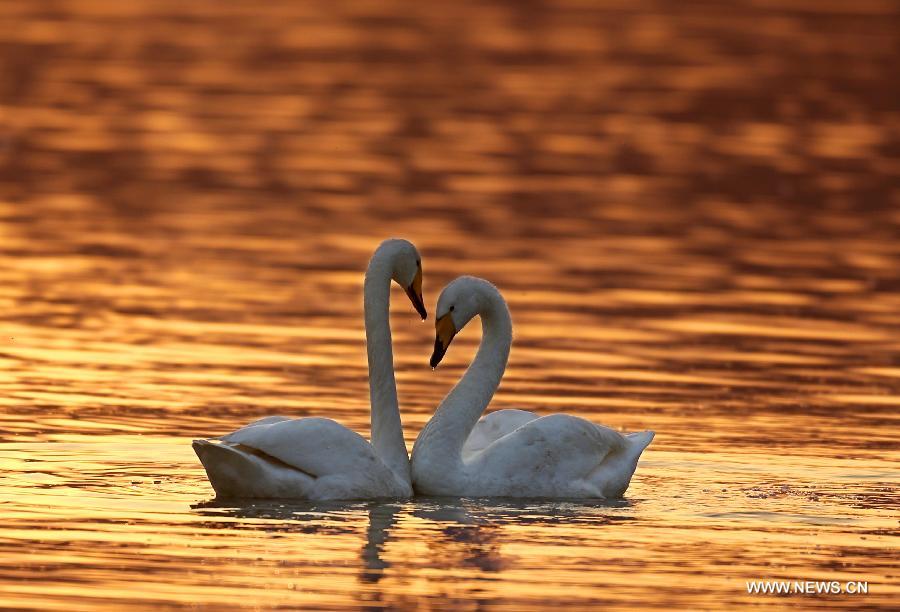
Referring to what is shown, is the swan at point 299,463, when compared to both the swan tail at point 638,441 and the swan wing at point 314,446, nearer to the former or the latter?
the swan wing at point 314,446

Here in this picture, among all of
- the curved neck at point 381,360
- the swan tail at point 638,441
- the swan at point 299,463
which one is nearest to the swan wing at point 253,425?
the swan at point 299,463

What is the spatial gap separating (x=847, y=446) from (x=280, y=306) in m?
6.02

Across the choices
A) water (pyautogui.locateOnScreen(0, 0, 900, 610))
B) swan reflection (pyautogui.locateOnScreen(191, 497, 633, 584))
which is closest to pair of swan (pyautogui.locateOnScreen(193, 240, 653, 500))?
swan reflection (pyautogui.locateOnScreen(191, 497, 633, 584))

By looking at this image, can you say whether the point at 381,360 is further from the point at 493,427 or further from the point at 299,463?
the point at 299,463

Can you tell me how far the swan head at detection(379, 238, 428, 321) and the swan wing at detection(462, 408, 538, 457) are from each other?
0.88 m

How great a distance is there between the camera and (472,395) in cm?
1466

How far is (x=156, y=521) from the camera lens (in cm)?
1259

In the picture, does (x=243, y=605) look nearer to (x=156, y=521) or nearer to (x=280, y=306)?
(x=156, y=521)

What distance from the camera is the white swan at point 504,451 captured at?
14.0m

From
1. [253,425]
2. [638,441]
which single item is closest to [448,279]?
[638,441]

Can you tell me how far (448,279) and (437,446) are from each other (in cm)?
710

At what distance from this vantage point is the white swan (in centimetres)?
1405

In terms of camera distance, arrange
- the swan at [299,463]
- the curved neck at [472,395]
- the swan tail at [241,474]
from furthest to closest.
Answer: the curved neck at [472,395] → the swan at [299,463] → the swan tail at [241,474]

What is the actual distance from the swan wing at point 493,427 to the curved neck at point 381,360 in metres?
0.66
